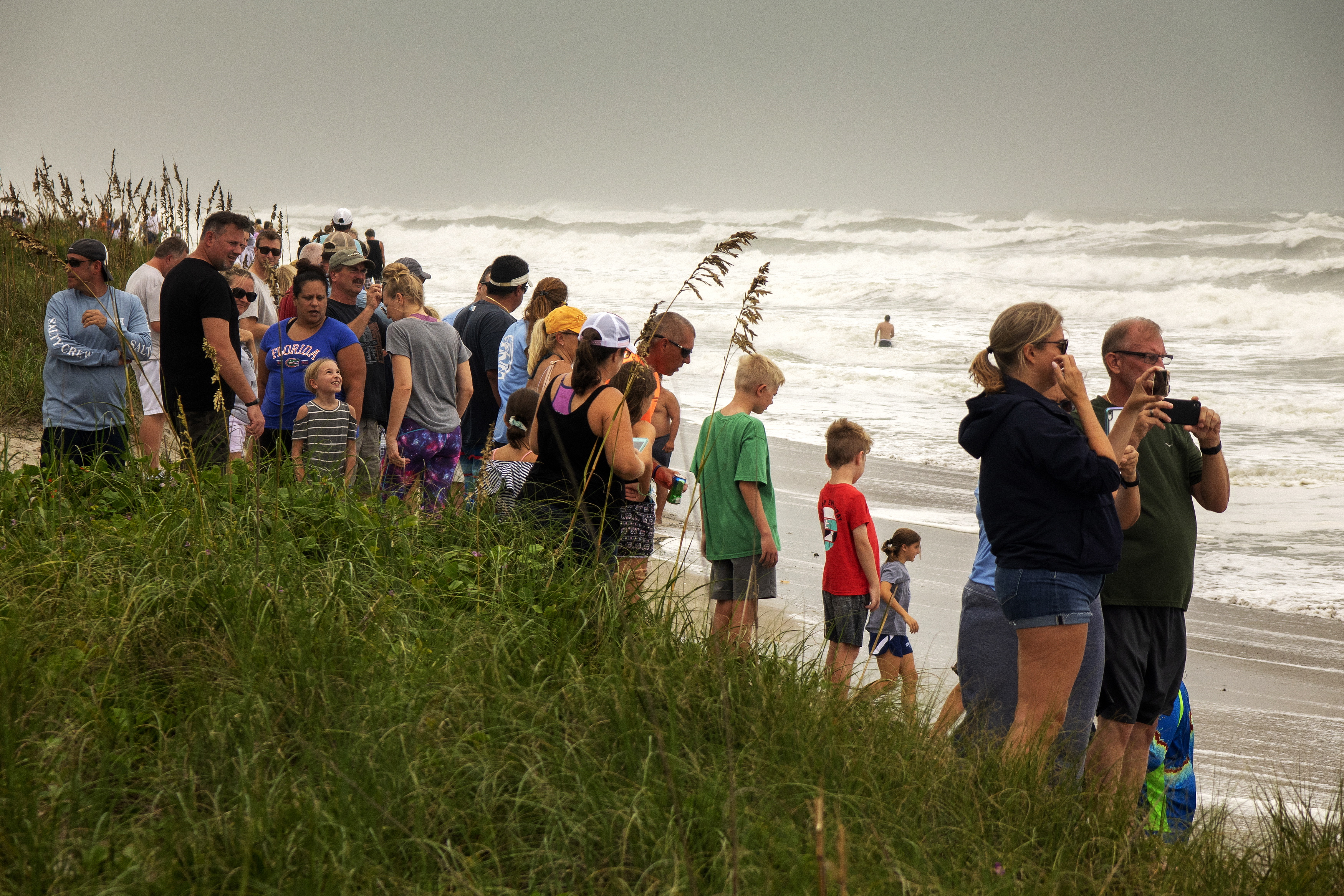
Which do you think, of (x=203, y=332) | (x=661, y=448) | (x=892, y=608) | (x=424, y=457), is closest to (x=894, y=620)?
(x=892, y=608)

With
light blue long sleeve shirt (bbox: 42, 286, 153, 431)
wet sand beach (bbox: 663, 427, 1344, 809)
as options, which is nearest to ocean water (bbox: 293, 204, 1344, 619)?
wet sand beach (bbox: 663, 427, 1344, 809)

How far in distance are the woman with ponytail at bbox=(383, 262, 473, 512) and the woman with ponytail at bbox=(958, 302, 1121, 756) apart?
3.45 meters

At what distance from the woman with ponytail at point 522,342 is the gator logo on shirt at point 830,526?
2.13 metres

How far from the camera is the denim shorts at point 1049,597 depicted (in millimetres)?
3428

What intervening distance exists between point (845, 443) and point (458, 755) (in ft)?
10.2

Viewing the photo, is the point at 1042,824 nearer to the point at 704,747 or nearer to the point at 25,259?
the point at 704,747

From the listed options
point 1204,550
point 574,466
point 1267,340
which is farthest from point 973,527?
point 1267,340

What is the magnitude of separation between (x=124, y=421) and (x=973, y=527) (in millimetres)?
7682

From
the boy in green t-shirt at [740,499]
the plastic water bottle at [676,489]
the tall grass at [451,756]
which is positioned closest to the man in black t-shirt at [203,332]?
the tall grass at [451,756]

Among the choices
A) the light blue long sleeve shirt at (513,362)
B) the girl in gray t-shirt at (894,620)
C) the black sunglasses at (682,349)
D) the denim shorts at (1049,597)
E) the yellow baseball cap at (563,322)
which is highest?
the yellow baseball cap at (563,322)

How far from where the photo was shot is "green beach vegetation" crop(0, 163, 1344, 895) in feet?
7.59

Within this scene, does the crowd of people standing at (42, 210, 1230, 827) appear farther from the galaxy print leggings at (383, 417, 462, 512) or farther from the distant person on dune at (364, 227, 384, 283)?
the distant person on dune at (364, 227, 384, 283)

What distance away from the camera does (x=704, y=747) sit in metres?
2.91

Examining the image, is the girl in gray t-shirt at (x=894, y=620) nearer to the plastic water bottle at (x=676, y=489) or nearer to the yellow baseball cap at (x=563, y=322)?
the plastic water bottle at (x=676, y=489)
